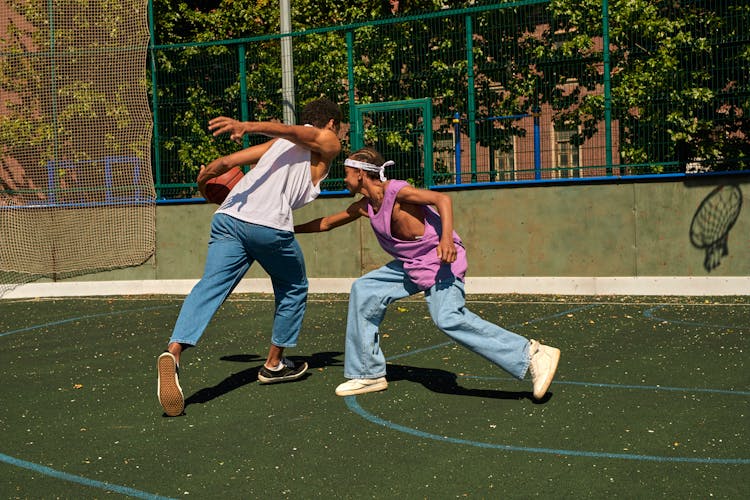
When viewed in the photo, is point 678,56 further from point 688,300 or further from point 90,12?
point 90,12

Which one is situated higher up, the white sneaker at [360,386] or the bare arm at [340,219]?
the bare arm at [340,219]

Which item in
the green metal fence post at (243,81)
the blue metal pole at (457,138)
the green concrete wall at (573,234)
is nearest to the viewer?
the green concrete wall at (573,234)

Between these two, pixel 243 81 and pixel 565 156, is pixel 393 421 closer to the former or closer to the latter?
pixel 565 156

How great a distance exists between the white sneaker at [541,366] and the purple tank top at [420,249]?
664mm

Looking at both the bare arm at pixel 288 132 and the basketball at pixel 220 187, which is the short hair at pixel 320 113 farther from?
the basketball at pixel 220 187

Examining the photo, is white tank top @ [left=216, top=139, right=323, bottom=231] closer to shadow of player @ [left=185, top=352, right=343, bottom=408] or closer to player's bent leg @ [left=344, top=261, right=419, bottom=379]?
player's bent leg @ [left=344, top=261, right=419, bottom=379]

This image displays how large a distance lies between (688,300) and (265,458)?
7998 mm

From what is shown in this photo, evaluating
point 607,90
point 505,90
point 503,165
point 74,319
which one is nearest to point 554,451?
point 74,319

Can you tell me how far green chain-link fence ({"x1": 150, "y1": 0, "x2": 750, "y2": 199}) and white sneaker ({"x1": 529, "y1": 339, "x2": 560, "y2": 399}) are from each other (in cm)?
718

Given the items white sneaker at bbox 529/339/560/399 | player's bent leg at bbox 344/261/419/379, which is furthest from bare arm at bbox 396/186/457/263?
white sneaker at bbox 529/339/560/399

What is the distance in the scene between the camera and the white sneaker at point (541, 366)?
237 inches

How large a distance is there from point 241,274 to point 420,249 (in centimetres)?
117

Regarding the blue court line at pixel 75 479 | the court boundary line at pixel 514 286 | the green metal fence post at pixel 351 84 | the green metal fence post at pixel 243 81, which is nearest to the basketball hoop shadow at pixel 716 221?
the court boundary line at pixel 514 286

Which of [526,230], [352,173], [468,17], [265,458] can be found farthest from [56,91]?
[265,458]
